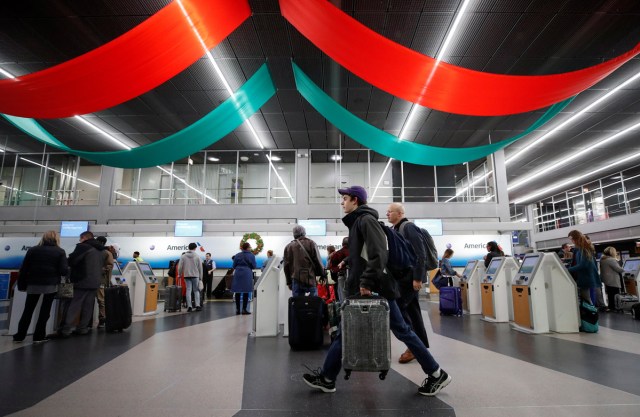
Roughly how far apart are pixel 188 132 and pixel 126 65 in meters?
1.87

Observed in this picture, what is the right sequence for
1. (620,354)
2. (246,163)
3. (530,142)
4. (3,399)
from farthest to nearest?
(246,163) → (530,142) → (620,354) → (3,399)

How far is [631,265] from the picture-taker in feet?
26.7

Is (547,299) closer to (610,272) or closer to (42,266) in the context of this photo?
(610,272)

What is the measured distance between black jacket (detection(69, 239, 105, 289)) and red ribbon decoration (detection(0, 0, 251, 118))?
2234 millimetres

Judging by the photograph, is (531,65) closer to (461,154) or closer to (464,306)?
(461,154)

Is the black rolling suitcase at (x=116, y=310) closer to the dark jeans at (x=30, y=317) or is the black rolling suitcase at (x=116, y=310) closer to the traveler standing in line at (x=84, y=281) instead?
the traveler standing in line at (x=84, y=281)

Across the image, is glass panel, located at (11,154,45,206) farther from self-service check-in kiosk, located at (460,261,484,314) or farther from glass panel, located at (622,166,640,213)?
glass panel, located at (622,166,640,213)

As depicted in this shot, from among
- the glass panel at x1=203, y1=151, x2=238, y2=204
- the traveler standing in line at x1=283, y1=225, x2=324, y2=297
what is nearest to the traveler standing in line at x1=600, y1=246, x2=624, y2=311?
the traveler standing in line at x1=283, y1=225, x2=324, y2=297

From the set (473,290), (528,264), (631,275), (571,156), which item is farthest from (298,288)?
(571,156)

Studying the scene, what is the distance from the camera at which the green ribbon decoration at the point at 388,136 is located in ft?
23.5

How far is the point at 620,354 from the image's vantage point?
11.8 ft

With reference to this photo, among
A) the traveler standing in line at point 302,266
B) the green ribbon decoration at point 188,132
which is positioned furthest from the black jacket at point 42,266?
the traveler standing in line at point 302,266

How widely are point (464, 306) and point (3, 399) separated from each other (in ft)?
24.2

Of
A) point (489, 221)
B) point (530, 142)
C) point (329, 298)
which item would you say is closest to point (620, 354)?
point (329, 298)
